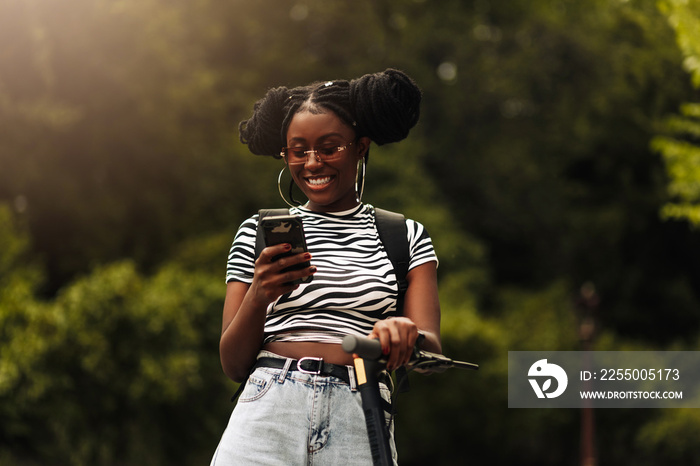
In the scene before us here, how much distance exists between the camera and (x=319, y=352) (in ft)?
8.93

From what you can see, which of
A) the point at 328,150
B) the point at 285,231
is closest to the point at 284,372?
the point at 285,231

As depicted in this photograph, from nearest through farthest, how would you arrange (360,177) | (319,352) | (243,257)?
(319,352)
(243,257)
(360,177)

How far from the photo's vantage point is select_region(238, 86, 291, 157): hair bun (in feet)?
10.0

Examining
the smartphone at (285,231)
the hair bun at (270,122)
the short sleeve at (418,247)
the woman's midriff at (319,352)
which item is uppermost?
the hair bun at (270,122)

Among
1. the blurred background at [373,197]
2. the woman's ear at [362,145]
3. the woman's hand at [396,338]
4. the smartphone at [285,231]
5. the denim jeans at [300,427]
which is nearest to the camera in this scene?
the woman's hand at [396,338]

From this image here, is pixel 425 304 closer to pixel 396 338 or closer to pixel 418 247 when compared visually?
pixel 418 247

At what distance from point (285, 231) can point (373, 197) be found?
20.8 m

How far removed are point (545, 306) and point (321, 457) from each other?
22.0 meters

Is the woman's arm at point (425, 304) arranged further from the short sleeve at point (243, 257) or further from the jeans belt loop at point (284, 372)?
the short sleeve at point (243, 257)

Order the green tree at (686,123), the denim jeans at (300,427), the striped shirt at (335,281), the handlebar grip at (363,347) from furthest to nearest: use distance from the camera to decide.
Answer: the green tree at (686,123), the striped shirt at (335,281), the denim jeans at (300,427), the handlebar grip at (363,347)

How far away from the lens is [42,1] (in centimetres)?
1919

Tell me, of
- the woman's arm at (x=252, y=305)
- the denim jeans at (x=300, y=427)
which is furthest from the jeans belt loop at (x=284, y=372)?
the woman's arm at (x=252, y=305)

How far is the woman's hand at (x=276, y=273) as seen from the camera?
2482mm

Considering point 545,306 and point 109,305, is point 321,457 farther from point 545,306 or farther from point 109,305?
point 545,306
